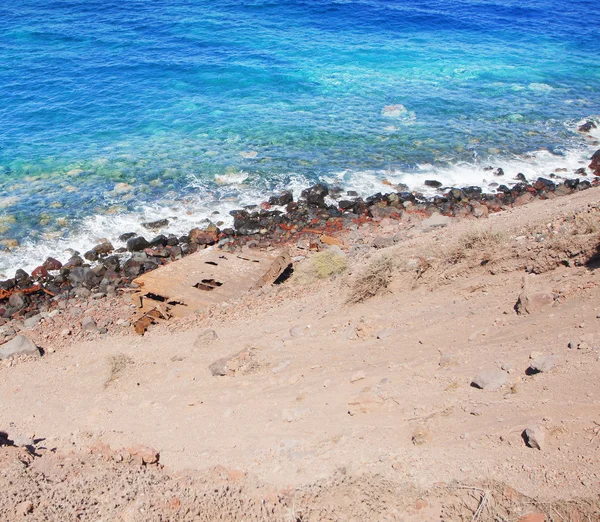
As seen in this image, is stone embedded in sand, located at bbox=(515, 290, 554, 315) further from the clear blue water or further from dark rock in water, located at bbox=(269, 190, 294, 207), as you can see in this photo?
the clear blue water

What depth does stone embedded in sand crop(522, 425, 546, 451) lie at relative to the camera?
5594 mm

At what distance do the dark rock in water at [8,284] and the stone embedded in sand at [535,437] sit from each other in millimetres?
12615

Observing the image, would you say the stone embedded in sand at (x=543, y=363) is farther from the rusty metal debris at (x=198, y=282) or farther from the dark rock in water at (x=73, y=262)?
the dark rock in water at (x=73, y=262)

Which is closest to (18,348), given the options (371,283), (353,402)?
(371,283)

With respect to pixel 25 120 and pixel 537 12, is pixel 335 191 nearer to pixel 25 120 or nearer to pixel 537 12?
pixel 25 120

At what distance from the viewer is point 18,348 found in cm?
1134

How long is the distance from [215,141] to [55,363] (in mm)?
13614

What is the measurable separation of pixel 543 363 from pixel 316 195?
12088 millimetres

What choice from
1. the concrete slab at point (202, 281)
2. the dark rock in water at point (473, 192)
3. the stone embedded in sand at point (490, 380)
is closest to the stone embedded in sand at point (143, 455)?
the stone embedded in sand at point (490, 380)

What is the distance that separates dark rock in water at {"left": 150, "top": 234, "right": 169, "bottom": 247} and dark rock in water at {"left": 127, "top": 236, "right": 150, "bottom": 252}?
0.49 feet

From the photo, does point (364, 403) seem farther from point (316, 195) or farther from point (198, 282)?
point (316, 195)

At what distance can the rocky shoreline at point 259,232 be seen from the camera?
14.0m

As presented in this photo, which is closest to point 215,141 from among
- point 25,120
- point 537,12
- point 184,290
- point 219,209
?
point 219,209

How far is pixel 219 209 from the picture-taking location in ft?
59.6
